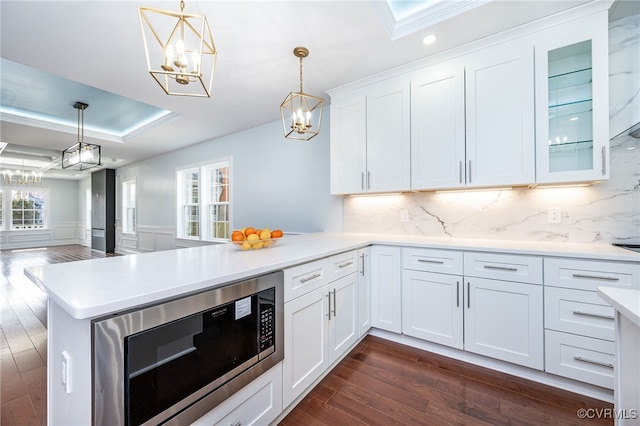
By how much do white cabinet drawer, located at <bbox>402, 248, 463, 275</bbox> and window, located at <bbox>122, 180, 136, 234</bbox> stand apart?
742 centimetres

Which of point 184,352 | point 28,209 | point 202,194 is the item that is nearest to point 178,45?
point 184,352

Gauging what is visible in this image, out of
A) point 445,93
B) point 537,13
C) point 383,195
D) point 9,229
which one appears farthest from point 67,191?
point 537,13

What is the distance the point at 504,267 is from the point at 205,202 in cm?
480

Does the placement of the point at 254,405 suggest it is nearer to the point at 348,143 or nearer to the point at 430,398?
the point at 430,398

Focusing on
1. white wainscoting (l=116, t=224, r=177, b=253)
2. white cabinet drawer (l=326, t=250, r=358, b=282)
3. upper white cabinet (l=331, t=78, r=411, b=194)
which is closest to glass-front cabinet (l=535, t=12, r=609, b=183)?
upper white cabinet (l=331, t=78, r=411, b=194)

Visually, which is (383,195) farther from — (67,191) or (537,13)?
(67,191)

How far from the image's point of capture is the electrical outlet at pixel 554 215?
6.89 ft

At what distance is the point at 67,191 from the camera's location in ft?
32.7

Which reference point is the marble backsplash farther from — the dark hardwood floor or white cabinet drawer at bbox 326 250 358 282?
the dark hardwood floor

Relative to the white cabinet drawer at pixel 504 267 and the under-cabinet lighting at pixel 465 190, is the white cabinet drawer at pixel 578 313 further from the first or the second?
the under-cabinet lighting at pixel 465 190

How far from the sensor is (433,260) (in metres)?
2.12

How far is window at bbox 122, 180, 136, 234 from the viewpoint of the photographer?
7.05 m

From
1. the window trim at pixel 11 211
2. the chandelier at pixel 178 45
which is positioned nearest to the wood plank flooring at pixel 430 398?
the chandelier at pixel 178 45

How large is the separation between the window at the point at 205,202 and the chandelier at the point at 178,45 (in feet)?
6.56
